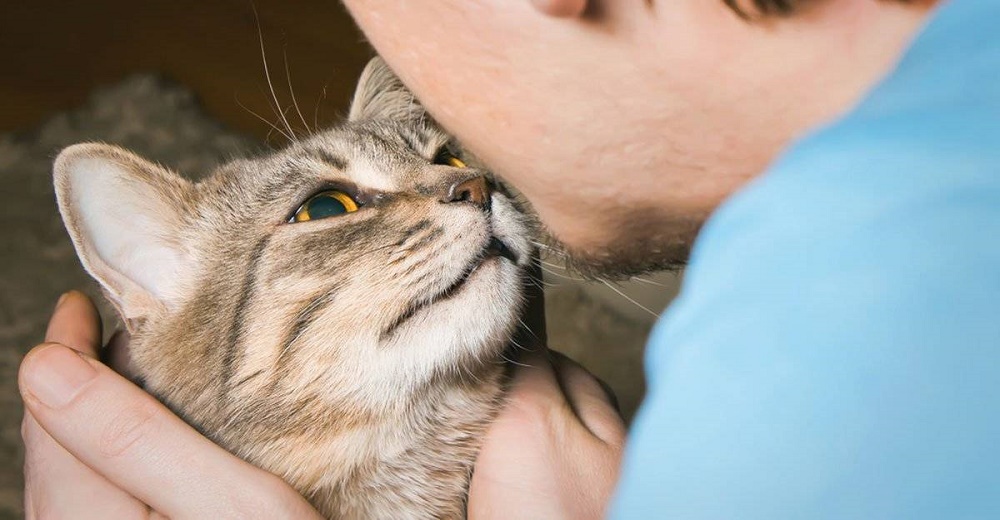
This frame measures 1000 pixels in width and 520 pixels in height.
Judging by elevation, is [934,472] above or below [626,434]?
above

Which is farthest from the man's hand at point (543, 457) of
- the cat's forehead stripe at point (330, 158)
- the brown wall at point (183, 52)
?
the brown wall at point (183, 52)

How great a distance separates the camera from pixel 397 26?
0.85 m

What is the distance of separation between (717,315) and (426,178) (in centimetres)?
60

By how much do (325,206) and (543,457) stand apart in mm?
375

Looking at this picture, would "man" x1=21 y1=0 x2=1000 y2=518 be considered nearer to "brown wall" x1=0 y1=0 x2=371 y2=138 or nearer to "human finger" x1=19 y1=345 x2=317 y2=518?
"human finger" x1=19 y1=345 x2=317 y2=518

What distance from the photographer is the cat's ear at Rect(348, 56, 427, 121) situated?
134 centimetres

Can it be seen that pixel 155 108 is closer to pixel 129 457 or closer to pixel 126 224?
pixel 126 224

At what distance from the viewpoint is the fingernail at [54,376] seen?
918 millimetres

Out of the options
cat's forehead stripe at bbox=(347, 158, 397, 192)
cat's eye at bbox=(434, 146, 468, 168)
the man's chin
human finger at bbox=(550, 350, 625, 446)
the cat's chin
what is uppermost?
cat's forehead stripe at bbox=(347, 158, 397, 192)

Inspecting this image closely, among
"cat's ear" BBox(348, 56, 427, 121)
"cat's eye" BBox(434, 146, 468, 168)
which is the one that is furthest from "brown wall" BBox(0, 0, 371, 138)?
"cat's eye" BBox(434, 146, 468, 168)

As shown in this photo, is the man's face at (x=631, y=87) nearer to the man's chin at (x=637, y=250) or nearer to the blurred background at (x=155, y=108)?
the man's chin at (x=637, y=250)

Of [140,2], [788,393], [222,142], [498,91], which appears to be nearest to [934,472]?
[788,393]

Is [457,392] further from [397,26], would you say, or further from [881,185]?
[881,185]

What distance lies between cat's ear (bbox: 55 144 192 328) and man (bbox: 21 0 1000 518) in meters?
0.10
